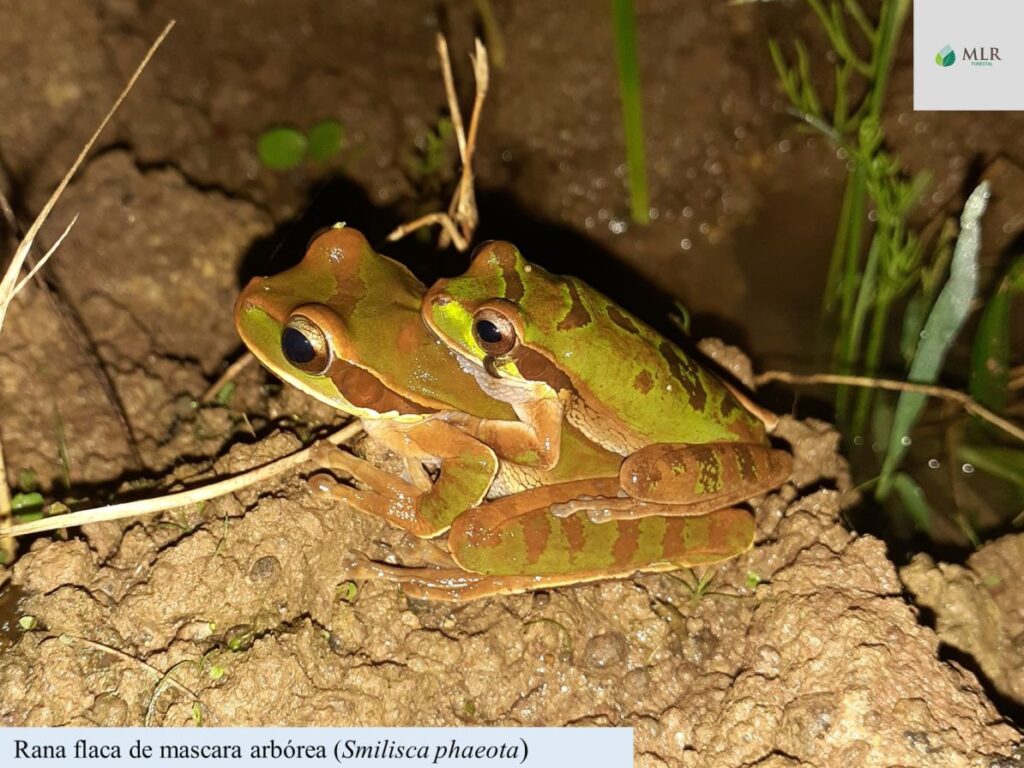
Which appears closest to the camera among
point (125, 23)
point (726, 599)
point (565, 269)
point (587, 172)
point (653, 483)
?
point (653, 483)

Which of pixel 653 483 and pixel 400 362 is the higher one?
pixel 400 362

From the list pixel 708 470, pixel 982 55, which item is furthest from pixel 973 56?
pixel 708 470

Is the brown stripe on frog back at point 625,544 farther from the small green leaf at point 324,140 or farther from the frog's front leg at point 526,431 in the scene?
the small green leaf at point 324,140

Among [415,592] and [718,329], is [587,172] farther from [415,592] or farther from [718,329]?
[415,592]

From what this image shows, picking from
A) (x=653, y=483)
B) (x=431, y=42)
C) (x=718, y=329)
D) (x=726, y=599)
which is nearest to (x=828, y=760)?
(x=726, y=599)

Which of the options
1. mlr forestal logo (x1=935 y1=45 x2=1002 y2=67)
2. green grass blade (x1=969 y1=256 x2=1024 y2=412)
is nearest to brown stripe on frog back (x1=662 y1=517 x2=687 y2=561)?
green grass blade (x1=969 y1=256 x2=1024 y2=412)

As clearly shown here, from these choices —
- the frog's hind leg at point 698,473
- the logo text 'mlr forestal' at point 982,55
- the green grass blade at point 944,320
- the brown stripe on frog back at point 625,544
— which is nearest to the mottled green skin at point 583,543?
the brown stripe on frog back at point 625,544

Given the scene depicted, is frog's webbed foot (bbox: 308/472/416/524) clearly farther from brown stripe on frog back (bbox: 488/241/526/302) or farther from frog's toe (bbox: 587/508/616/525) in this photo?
brown stripe on frog back (bbox: 488/241/526/302)
